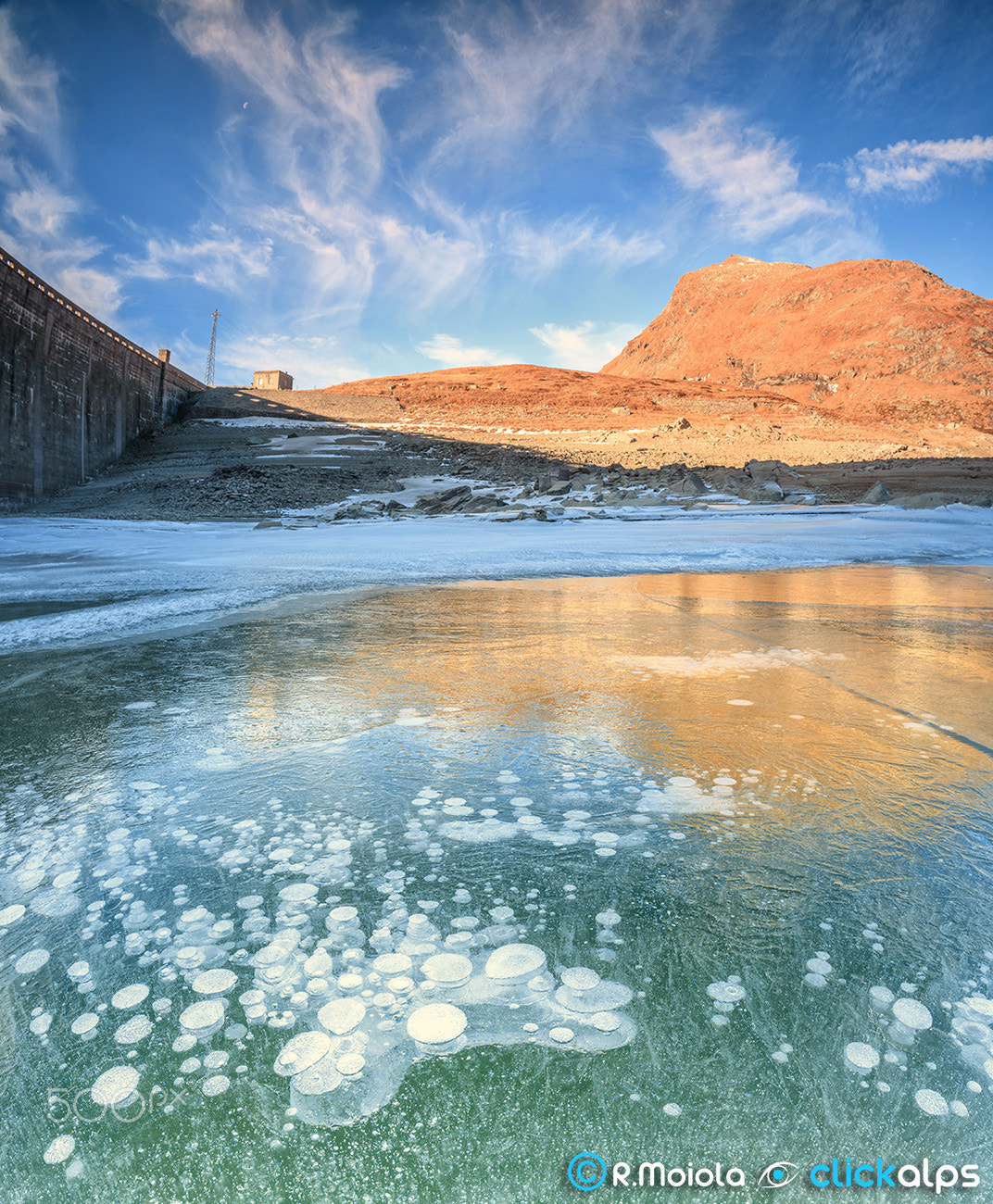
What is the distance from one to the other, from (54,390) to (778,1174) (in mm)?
24747

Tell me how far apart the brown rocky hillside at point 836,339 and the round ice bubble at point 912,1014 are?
3867 cm

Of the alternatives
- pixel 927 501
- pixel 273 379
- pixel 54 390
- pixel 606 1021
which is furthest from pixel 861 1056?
pixel 273 379

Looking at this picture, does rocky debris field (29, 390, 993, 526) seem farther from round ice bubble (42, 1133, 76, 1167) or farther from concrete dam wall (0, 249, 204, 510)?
round ice bubble (42, 1133, 76, 1167)

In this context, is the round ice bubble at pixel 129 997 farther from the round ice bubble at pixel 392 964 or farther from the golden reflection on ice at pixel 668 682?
the golden reflection on ice at pixel 668 682

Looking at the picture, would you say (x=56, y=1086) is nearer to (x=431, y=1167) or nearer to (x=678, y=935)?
(x=431, y=1167)

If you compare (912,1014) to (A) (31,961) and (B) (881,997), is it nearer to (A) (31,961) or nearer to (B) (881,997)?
(B) (881,997)

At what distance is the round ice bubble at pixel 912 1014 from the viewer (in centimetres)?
77

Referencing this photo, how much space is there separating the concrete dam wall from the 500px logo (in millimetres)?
21335

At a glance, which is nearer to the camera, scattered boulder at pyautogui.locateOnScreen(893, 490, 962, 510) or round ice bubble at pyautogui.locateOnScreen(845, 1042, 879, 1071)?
round ice bubble at pyautogui.locateOnScreen(845, 1042, 879, 1071)

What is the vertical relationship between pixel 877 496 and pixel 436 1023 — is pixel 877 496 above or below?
above

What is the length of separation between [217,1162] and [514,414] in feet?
104

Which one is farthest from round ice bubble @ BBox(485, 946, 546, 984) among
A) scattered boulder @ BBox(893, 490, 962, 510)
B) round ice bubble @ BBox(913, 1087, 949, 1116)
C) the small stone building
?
the small stone building

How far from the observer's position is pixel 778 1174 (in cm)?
63

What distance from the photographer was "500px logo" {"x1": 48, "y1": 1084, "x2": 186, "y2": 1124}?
662mm
